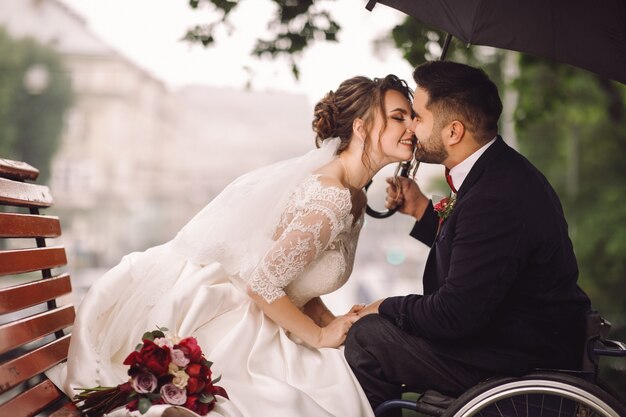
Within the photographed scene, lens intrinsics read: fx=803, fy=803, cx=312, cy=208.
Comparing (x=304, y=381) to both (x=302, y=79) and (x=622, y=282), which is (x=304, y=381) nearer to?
(x=302, y=79)

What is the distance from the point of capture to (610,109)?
1111 centimetres


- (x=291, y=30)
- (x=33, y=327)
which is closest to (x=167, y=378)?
(x=33, y=327)

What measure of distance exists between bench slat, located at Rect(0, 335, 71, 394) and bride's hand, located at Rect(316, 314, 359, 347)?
3.43 ft

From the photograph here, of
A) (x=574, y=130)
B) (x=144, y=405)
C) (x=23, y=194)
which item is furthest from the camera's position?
(x=574, y=130)

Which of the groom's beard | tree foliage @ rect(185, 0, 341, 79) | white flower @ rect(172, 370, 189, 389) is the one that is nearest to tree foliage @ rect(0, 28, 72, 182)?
tree foliage @ rect(185, 0, 341, 79)

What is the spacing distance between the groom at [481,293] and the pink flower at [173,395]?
741 mm

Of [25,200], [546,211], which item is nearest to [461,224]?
[546,211]

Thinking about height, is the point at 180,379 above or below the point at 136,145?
above

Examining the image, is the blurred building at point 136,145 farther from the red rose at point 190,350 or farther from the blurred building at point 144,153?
the red rose at point 190,350

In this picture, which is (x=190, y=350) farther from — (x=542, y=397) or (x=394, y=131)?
(x=394, y=131)

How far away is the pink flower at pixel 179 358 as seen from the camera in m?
2.59

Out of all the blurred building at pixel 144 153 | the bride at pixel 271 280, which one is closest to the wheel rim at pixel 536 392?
the bride at pixel 271 280

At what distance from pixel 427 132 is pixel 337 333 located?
88cm

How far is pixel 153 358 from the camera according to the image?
8.45 ft
